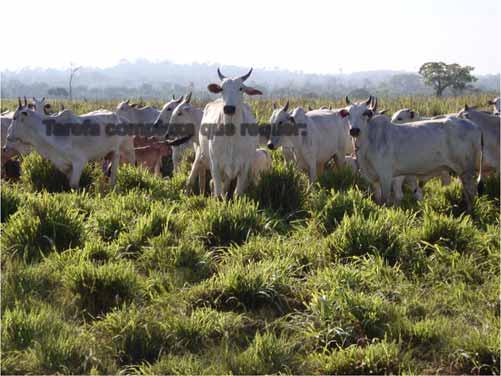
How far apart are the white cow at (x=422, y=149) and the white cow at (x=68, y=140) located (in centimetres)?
344

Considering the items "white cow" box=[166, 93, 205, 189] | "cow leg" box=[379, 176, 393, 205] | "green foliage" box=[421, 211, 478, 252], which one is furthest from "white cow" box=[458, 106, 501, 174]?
"white cow" box=[166, 93, 205, 189]

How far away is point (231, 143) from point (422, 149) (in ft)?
7.29

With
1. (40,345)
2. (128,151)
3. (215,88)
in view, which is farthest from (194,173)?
(40,345)

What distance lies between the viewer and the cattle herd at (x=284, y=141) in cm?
773

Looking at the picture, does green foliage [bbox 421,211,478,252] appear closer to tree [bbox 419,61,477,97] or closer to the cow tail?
the cow tail

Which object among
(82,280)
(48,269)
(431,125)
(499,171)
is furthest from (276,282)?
(499,171)

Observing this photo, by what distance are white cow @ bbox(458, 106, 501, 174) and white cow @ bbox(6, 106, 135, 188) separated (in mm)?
4735

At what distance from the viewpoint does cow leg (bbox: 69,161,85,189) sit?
8.44 m

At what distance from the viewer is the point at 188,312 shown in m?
4.66

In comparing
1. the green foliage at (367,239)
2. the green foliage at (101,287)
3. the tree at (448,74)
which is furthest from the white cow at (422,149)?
the tree at (448,74)

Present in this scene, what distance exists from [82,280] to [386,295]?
2.21 m

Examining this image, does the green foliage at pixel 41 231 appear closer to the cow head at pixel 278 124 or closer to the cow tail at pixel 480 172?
the cow head at pixel 278 124

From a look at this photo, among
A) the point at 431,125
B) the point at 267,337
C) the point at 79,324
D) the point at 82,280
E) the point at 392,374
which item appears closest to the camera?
the point at 392,374

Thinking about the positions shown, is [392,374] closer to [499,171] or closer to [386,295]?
[386,295]
